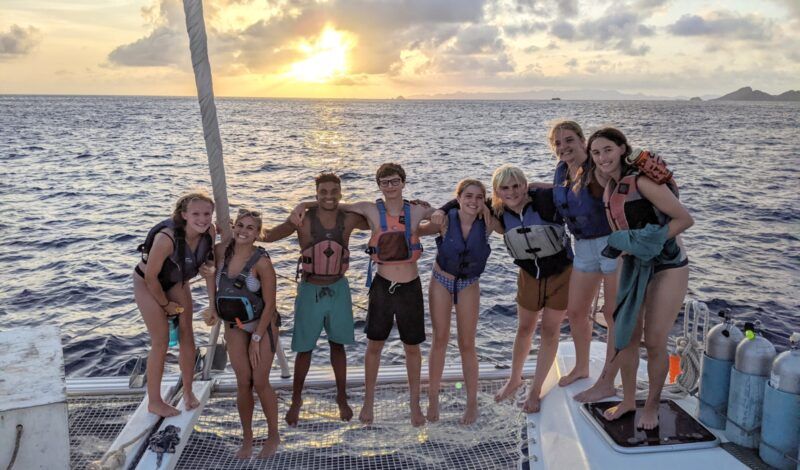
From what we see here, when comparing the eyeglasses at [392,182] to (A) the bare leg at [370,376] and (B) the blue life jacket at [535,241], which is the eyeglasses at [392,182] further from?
(A) the bare leg at [370,376]

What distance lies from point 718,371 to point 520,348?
154 centimetres

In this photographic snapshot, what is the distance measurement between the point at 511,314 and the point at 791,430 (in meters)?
6.25

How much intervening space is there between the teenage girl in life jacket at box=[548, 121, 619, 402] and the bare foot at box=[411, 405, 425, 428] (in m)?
1.14

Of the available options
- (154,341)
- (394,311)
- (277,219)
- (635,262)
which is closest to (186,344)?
(154,341)

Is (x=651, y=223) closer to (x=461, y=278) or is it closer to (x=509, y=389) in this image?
(x=461, y=278)

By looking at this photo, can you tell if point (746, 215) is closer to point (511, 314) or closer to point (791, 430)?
point (511, 314)

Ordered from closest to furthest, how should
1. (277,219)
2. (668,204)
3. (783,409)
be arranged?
(783,409)
(668,204)
(277,219)

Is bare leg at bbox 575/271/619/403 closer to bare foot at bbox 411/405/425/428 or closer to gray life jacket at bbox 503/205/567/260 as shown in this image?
gray life jacket at bbox 503/205/567/260

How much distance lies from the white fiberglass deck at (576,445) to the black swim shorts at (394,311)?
113cm

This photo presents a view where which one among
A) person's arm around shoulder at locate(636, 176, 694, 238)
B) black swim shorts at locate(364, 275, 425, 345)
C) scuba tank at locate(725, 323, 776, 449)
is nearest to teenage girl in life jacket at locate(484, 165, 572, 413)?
black swim shorts at locate(364, 275, 425, 345)

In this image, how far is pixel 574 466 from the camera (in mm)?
3438

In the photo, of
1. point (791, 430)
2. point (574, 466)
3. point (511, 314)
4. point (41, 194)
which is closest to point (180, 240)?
point (574, 466)

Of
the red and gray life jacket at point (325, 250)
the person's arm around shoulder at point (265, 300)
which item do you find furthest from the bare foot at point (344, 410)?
the red and gray life jacket at point (325, 250)

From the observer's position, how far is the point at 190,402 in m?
4.52
